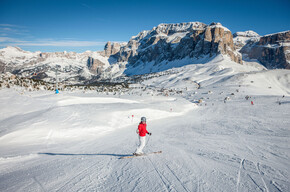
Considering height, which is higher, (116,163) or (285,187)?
(285,187)

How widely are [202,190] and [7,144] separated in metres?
14.0

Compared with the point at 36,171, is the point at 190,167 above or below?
above

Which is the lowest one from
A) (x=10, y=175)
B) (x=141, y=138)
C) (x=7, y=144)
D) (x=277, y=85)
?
(x=7, y=144)

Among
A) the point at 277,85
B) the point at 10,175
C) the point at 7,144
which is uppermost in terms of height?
the point at 277,85

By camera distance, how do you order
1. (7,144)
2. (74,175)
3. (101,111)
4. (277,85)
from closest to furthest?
(74,175)
(7,144)
(101,111)
(277,85)

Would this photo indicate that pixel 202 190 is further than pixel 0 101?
No

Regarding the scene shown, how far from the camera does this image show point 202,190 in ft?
17.0

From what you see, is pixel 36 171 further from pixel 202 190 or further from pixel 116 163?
pixel 202 190

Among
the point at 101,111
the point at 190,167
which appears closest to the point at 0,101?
the point at 101,111

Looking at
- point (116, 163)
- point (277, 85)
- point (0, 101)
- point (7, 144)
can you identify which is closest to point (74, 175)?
point (116, 163)

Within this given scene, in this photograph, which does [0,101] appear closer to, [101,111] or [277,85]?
[101,111]

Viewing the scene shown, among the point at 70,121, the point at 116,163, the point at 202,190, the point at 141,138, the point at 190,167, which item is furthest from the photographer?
the point at 70,121

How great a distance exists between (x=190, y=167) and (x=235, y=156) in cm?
287

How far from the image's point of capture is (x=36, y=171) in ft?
22.4
